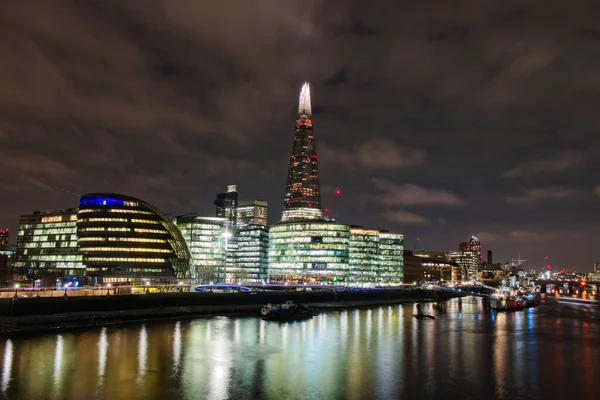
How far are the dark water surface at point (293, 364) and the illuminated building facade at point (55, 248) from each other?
119 metres

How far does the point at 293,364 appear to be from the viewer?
162 ft

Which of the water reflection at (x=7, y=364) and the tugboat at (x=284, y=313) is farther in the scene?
the tugboat at (x=284, y=313)

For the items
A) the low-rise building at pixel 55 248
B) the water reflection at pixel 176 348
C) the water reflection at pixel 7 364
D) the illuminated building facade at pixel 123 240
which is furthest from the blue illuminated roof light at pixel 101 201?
the water reflection at pixel 7 364

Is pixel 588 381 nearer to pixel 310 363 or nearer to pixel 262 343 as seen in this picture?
pixel 310 363

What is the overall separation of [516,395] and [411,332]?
137ft

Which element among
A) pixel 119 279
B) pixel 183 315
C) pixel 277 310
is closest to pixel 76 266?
pixel 119 279

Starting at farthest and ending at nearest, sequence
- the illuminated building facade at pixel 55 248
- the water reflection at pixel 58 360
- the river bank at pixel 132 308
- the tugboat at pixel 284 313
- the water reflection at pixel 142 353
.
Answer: the illuminated building facade at pixel 55 248
the tugboat at pixel 284 313
the river bank at pixel 132 308
the water reflection at pixel 142 353
the water reflection at pixel 58 360

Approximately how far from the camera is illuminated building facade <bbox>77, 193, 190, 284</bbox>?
6269 inches

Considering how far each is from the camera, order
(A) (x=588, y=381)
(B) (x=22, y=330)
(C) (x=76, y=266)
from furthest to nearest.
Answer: (C) (x=76, y=266), (B) (x=22, y=330), (A) (x=588, y=381)

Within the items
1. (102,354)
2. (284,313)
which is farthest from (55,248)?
(102,354)

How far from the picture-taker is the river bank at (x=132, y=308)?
72812 mm

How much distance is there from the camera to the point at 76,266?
176 meters

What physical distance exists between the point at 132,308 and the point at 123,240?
73.5 m

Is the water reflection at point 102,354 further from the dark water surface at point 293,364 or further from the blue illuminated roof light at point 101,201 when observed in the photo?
the blue illuminated roof light at point 101,201
